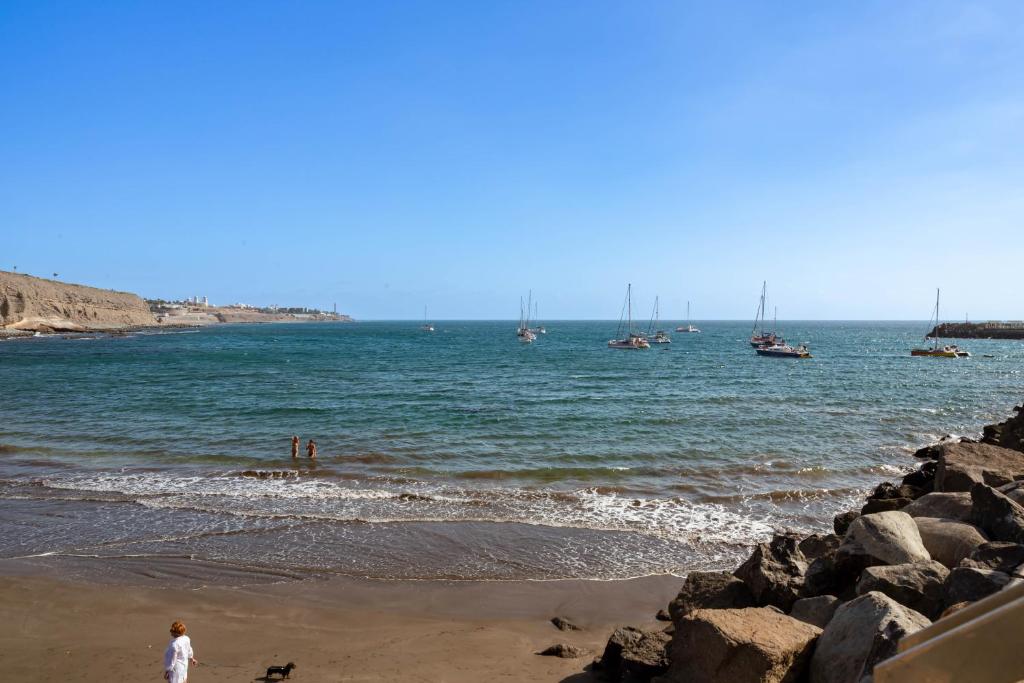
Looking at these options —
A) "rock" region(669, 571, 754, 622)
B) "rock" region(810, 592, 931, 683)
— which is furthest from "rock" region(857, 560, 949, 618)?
"rock" region(669, 571, 754, 622)

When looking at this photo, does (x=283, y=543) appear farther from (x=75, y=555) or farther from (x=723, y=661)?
(x=723, y=661)

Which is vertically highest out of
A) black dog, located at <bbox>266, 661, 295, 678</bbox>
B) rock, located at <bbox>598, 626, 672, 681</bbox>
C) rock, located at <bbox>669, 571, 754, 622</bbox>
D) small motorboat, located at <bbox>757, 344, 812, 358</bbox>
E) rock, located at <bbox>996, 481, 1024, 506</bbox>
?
small motorboat, located at <bbox>757, 344, 812, 358</bbox>

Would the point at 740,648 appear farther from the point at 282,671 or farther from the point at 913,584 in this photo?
the point at 282,671

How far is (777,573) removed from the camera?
A: 809 centimetres

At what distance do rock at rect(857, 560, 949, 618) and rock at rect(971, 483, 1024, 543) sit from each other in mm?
1667

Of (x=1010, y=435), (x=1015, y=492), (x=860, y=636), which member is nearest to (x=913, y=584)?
(x=860, y=636)

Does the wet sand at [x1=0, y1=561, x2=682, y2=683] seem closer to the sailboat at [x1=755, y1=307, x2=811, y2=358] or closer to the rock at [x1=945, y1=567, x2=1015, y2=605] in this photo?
the rock at [x1=945, y1=567, x2=1015, y2=605]

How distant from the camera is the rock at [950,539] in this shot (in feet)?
26.1

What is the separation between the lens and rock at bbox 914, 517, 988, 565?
7.96 meters

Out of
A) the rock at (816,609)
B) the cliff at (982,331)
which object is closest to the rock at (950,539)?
the rock at (816,609)

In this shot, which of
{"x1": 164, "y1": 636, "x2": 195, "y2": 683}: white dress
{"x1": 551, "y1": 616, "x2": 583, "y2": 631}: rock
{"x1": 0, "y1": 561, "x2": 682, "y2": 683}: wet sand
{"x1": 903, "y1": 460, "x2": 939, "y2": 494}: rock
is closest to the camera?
{"x1": 164, "y1": 636, "x2": 195, "y2": 683}: white dress

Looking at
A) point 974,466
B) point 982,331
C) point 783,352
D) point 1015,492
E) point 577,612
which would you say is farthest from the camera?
point 982,331

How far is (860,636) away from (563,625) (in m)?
5.32

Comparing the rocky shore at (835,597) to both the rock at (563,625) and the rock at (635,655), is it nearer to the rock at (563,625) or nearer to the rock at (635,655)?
the rock at (635,655)
